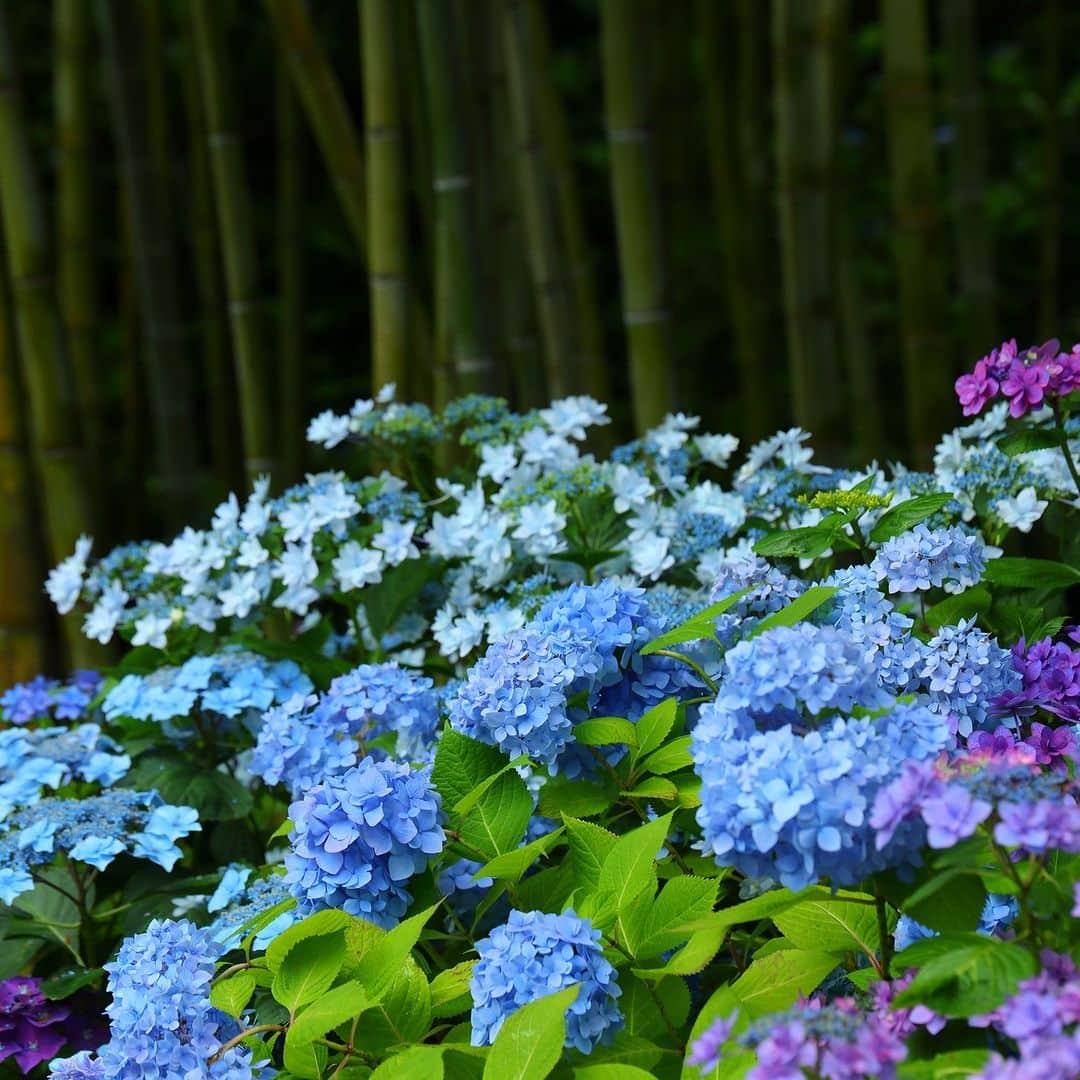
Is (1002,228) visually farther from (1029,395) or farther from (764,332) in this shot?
(1029,395)

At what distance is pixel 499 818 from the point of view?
1081 mm

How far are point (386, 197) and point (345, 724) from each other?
1019 mm

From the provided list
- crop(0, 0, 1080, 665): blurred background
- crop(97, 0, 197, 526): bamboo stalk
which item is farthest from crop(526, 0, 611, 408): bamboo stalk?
crop(97, 0, 197, 526): bamboo stalk

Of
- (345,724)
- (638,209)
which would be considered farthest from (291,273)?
(345,724)

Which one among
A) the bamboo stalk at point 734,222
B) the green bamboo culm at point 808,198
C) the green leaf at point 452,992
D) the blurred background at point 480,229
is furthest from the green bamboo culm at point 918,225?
the green leaf at point 452,992

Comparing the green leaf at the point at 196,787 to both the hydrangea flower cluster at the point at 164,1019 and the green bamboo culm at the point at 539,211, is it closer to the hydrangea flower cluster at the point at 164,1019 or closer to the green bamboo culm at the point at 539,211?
the hydrangea flower cluster at the point at 164,1019

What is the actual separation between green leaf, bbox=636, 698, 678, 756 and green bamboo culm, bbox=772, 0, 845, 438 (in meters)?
1.26

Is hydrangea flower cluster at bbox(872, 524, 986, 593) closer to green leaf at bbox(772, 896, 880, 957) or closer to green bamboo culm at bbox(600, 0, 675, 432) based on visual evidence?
green leaf at bbox(772, 896, 880, 957)

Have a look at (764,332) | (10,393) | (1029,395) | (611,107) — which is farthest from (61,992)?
(764,332)

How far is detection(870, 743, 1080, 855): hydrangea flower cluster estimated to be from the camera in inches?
27.8

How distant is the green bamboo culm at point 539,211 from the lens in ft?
7.70

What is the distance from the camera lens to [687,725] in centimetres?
122

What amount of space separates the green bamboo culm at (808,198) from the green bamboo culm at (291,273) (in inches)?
63.7

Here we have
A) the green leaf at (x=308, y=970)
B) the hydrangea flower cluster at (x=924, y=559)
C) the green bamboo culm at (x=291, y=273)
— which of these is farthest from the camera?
the green bamboo culm at (x=291, y=273)
